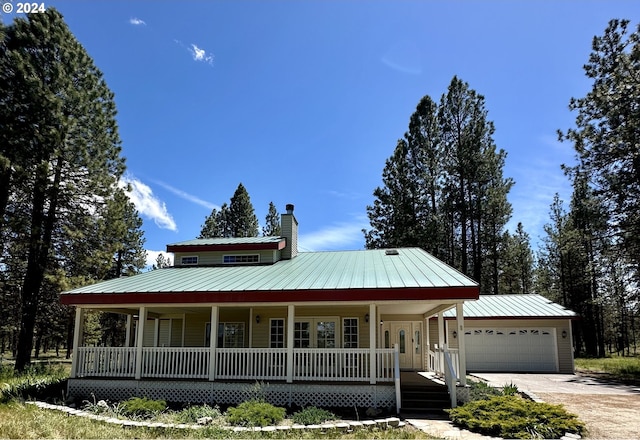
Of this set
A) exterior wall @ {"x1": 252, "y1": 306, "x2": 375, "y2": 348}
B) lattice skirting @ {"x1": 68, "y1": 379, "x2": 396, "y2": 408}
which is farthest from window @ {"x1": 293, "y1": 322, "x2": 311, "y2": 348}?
lattice skirting @ {"x1": 68, "y1": 379, "x2": 396, "y2": 408}

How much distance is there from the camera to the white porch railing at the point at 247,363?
11844mm

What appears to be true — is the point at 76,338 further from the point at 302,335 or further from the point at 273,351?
the point at 302,335

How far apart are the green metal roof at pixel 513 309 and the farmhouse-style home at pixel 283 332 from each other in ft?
20.5

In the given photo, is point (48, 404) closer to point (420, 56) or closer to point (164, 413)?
point (164, 413)

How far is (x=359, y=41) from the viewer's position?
46.0 ft

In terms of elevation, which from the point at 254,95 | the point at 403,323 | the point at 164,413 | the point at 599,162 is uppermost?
the point at 254,95

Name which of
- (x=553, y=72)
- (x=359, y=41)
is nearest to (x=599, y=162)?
(x=553, y=72)

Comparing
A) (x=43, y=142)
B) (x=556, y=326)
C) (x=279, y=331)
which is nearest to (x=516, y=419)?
(x=279, y=331)

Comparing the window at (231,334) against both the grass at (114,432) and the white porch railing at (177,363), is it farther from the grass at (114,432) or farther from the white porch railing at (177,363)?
the grass at (114,432)

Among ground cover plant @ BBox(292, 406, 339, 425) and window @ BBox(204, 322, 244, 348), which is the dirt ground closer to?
ground cover plant @ BBox(292, 406, 339, 425)

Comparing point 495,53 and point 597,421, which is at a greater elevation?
point 495,53

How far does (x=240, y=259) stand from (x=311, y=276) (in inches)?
218

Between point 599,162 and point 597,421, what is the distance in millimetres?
15729

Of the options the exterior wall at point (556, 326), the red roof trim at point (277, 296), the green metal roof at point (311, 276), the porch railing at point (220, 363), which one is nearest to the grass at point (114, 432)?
the porch railing at point (220, 363)
